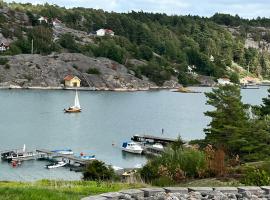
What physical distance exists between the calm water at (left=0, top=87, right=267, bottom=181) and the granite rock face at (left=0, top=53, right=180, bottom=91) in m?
9.52

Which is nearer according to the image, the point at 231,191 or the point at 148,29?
the point at 231,191

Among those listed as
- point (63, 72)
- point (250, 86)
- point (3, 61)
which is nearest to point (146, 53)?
point (63, 72)

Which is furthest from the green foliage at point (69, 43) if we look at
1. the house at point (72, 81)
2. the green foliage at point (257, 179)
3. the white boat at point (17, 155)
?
the green foliage at point (257, 179)

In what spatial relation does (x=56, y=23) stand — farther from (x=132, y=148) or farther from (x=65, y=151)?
(x=65, y=151)

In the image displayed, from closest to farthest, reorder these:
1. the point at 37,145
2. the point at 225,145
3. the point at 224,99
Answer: the point at 225,145 < the point at 224,99 < the point at 37,145

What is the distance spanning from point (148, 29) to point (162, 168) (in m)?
176

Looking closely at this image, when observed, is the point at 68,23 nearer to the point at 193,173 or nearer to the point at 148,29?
the point at 148,29

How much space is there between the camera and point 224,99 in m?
37.4

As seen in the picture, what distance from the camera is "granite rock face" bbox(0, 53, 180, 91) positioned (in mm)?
133000

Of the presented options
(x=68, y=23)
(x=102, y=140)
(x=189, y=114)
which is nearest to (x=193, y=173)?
(x=102, y=140)

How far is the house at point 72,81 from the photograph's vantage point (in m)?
136

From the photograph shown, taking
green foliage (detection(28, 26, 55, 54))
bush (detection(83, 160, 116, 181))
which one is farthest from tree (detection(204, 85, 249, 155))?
green foliage (detection(28, 26, 55, 54))

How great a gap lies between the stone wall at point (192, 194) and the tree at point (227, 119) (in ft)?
75.6

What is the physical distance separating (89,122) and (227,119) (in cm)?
4438
